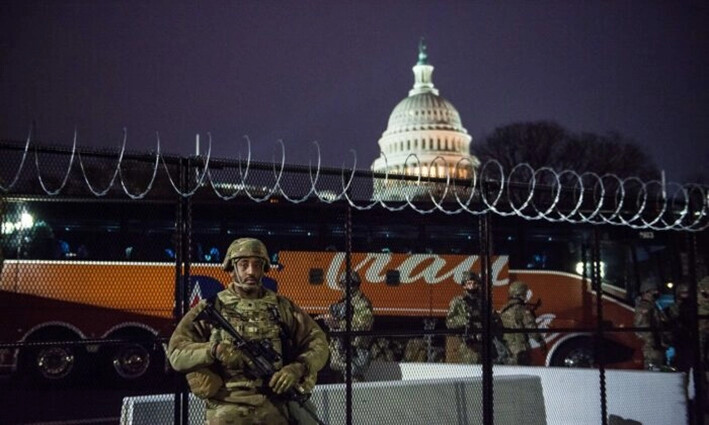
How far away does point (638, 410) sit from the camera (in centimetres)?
740

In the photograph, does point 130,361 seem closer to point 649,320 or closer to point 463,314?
point 463,314

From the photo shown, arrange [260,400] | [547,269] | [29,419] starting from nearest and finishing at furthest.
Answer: [260,400] → [29,419] → [547,269]

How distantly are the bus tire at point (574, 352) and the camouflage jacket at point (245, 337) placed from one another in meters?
10.2

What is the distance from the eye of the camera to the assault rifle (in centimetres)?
395

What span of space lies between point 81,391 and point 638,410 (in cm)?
950

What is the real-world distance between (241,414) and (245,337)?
45 cm

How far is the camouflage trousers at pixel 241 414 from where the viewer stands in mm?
4008

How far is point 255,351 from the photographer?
3971mm

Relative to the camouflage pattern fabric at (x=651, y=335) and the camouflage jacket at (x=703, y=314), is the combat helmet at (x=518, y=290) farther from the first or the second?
the camouflage jacket at (x=703, y=314)

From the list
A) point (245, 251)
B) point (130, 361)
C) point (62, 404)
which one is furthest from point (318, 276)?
point (245, 251)

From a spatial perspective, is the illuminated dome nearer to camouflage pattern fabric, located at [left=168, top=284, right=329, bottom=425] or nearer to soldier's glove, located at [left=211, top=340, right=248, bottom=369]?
camouflage pattern fabric, located at [left=168, top=284, right=329, bottom=425]

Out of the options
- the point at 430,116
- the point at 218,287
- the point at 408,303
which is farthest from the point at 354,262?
the point at 430,116

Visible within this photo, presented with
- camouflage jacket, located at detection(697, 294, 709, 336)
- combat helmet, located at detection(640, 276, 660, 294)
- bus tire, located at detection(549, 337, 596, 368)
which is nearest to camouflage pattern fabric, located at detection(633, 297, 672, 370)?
camouflage jacket, located at detection(697, 294, 709, 336)

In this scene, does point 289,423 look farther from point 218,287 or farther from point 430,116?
point 430,116
